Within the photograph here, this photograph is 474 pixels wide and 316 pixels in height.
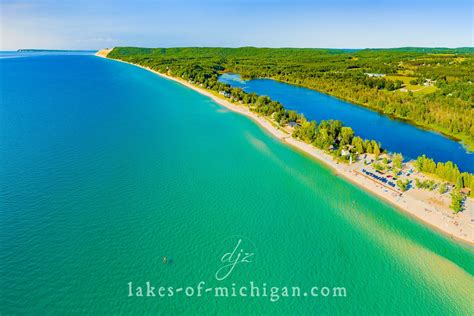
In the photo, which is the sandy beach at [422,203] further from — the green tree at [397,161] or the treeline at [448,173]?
the green tree at [397,161]

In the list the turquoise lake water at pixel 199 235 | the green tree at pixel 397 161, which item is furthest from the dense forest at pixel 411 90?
the turquoise lake water at pixel 199 235

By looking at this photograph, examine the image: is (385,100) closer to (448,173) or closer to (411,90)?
(411,90)

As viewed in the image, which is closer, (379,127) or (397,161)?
(397,161)

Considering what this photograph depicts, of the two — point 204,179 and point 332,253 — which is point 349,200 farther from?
point 204,179

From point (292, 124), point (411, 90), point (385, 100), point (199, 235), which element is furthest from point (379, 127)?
point (199, 235)

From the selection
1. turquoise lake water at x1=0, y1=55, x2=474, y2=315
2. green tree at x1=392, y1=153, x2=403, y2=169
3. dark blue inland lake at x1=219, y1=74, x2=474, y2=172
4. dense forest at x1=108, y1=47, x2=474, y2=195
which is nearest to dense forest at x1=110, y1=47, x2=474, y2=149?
dense forest at x1=108, y1=47, x2=474, y2=195

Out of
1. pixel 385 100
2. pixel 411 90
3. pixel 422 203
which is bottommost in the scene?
pixel 422 203

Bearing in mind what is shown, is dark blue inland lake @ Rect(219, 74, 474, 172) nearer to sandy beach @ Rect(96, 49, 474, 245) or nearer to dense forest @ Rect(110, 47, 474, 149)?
dense forest @ Rect(110, 47, 474, 149)
